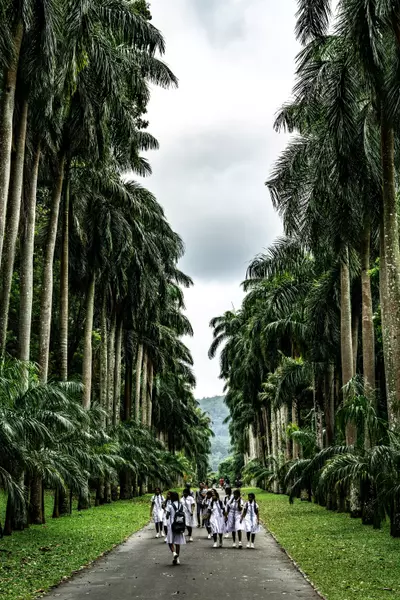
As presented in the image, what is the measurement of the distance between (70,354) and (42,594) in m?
31.9

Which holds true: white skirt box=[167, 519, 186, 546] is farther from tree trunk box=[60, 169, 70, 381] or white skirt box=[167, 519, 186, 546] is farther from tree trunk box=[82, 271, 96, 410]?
tree trunk box=[82, 271, 96, 410]

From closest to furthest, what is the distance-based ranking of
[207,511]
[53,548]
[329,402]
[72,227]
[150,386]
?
[53,548]
[207,511]
[72,227]
[329,402]
[150,386]

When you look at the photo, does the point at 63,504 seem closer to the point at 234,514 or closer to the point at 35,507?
the point at 35,507

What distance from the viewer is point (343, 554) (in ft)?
46.6

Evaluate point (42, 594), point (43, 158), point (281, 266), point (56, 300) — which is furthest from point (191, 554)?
point (56, 300)

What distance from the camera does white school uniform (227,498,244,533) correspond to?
56.4 feet

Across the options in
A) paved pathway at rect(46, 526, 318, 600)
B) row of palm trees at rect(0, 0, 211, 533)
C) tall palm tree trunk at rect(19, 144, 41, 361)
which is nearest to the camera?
paved pathway at rect(46, 526, 318, 600)

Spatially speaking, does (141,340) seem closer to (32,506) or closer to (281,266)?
(281,266)

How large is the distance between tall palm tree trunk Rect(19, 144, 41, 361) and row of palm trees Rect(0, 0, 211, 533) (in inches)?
1.9

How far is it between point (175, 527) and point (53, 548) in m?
3.47

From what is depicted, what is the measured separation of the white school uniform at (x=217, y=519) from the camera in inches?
677

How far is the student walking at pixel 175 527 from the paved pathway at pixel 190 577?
0.92 feet

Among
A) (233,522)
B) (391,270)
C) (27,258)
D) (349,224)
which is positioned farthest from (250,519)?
(27,258)

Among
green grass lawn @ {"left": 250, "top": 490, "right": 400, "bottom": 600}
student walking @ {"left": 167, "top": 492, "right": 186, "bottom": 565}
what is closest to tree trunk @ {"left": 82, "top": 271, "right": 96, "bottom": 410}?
green grass lawn @ {"left": 250, "top": 490, "right": 400, "bottom": 600}
